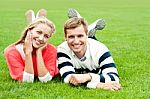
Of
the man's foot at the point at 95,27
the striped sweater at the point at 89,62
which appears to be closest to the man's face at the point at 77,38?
the striped sweater at the point at 89,62

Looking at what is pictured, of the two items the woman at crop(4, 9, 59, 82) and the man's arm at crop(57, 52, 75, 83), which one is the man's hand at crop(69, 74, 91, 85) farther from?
the woman at crop(4, 9, 59, 82)

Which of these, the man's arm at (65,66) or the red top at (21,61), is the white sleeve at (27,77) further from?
the man's arm at (65,66)

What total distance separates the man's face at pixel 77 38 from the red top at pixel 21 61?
1.19ft

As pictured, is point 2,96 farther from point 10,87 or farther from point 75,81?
point 75,81

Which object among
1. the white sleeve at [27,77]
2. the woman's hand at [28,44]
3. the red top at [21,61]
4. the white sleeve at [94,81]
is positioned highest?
the woman's hand at [28,44]

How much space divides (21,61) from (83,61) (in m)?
0.87

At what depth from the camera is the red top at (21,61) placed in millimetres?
5789

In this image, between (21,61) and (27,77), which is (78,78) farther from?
(21,61)

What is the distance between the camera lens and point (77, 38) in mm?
5660

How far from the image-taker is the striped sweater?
5734 millimetres

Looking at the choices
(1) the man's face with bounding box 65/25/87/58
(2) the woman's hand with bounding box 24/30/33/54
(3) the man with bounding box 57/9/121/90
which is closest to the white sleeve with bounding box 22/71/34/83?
(2) the woman's hand with bounding box 24/30/33/54

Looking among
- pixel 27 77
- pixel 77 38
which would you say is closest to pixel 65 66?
pixel 77 38

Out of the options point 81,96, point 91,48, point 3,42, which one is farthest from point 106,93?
point 3,42

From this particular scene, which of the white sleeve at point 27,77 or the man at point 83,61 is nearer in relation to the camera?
the man at point 83,61
